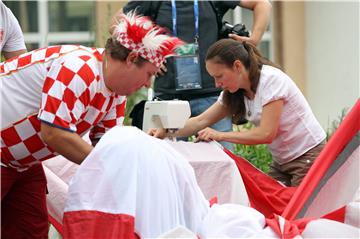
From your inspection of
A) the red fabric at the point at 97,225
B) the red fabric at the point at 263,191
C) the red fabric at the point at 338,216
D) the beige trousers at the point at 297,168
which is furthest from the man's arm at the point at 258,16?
the red fabric at the point at 97,225

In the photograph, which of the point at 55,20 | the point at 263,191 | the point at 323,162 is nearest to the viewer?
the point at 323,162

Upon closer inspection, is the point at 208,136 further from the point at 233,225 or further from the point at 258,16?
the point at 233,225

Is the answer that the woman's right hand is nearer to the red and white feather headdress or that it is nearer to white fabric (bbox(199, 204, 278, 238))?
the red and white feather headdress

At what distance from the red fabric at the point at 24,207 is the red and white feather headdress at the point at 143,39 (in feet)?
2.31

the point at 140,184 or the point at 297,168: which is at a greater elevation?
the point at 140,184

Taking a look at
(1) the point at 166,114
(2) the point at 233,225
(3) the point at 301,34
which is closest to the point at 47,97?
(2) the point at 233,225

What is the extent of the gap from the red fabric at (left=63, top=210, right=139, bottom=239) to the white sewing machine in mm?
1034

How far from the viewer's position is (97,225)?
3.21 metres

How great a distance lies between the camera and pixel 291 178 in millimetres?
4770

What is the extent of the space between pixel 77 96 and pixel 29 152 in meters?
0.34

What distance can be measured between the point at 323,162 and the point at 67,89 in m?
1.18

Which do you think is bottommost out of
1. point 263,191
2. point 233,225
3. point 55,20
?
point 263,191

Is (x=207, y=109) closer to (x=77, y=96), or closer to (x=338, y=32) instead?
(x=77, y=96)

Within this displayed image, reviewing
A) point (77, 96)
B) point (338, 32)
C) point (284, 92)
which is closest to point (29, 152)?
point (77, 96)
